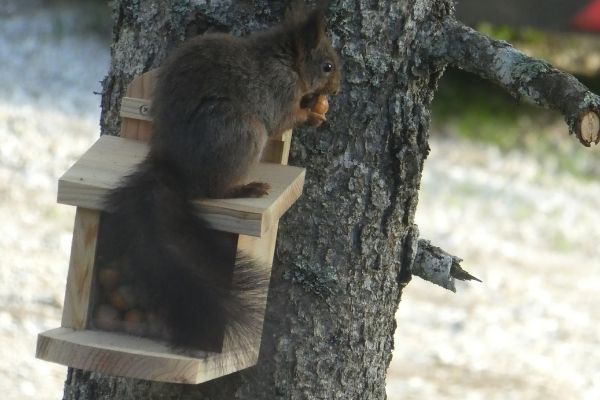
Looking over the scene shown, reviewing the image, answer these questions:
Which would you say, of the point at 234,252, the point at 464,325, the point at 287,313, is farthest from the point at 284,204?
the point at 464,325

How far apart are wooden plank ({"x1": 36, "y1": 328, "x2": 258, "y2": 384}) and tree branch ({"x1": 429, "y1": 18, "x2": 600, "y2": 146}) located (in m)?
0.70

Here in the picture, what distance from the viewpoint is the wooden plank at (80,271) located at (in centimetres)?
178

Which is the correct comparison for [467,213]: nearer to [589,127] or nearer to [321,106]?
[321,106]

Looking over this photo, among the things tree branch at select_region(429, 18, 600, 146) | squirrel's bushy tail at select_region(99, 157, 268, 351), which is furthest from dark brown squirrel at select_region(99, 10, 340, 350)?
tree branch at select_region(429, 18, 600, 146)

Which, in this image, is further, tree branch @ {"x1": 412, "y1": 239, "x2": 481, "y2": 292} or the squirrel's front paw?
tree branch @ {"x1": 412, "y1": 239, "x2": 481, "y2": 292}

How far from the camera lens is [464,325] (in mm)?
4633

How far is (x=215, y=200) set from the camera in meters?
1.74

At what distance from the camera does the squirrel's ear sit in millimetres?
1870

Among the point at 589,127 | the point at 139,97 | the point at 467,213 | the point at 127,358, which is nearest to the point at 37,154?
the point at 467,213

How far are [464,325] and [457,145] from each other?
2.32 meters

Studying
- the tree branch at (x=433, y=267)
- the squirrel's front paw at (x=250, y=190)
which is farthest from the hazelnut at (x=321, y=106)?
the tree branch at (x=433, y=267)

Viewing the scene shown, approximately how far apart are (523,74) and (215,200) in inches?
22.4

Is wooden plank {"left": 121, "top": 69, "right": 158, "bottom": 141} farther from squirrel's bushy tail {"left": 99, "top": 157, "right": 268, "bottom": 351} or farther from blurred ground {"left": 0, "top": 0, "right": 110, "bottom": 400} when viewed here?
blurred ground {"left": 0, "top": 0, "right": 110, "bottom": 400}

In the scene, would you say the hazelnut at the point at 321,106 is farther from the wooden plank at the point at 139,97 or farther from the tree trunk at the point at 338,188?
the wooden plank at the point at 139,97
